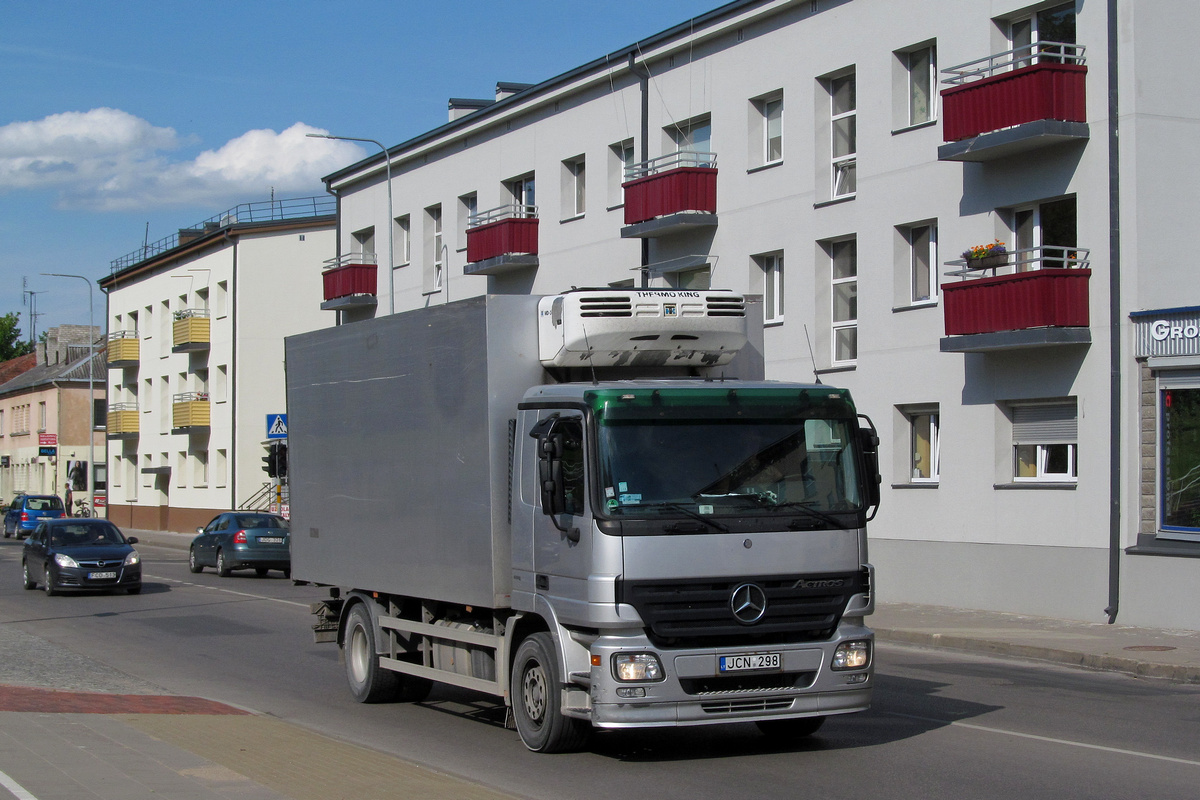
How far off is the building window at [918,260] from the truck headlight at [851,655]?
14446mm

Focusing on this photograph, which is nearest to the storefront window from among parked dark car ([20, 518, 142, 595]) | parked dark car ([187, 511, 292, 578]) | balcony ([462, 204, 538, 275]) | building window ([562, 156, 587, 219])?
building window ([562, 156, 587, 219])

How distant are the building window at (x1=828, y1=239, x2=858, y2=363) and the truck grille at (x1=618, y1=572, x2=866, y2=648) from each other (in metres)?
15.7

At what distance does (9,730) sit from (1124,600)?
14313 mm

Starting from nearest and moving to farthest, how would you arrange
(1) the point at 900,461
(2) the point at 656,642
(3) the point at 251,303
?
(2) the point at 656,642
(1) the point at 900,461
(3) the point at 251,303

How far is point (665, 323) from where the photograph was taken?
966 cm

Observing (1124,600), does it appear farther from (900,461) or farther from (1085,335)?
(900,461)

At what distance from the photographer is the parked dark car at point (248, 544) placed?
30.3 m

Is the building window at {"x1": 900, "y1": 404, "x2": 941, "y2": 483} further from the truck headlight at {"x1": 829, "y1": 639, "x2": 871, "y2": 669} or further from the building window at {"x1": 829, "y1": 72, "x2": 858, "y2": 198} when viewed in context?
the truck headlight at {"x1": 829, "y1": 639, "x2": 871, "y2": 669}

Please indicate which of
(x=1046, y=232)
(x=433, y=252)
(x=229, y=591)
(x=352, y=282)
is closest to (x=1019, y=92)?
(x=1046, y=232)

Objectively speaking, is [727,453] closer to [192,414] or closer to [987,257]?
[987,257]

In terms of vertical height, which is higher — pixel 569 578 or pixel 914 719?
pixel 569 578

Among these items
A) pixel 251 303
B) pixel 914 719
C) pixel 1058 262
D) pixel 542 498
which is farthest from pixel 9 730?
pixel 251 303

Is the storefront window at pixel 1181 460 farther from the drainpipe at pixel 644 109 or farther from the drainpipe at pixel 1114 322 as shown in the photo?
the drainpipe at pixel 644 109

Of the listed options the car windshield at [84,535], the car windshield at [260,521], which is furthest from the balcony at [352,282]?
the car windshield at [84,535]
